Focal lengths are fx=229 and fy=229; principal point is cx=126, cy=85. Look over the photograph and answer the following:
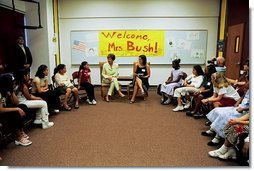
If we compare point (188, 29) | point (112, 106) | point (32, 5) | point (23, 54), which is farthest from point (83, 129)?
point (188, 29)

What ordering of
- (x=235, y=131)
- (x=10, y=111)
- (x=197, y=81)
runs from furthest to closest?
(x=197, y=81), (x=10, y=111), (x=235, y=131)

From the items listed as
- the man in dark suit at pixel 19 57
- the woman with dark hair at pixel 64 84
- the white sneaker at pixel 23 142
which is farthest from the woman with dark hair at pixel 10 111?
the man in dark suit at pixel 19 57

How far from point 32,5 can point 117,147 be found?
4.36 metres

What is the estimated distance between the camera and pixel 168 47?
20.5 feet

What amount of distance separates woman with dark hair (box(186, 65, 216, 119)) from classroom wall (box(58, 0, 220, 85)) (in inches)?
104

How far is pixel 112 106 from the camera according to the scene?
4.62 m

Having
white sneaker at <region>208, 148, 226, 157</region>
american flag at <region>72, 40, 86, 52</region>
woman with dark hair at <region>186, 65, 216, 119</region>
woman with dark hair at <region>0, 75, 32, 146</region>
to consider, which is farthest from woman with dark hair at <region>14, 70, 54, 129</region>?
american flag at <region>72, 40, 86, 52</region>

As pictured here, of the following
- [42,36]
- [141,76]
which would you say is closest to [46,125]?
[141,76]

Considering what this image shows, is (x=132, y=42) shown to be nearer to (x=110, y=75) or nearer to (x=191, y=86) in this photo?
(x=110, y=75)

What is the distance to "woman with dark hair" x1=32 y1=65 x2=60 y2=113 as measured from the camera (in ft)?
12.4

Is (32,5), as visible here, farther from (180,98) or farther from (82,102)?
(180,98)

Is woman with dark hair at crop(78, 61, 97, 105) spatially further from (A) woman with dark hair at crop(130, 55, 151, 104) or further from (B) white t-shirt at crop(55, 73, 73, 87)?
(A) woman with dark hair at crop(130, 55, 151, 104)

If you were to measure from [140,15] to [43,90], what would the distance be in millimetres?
3508

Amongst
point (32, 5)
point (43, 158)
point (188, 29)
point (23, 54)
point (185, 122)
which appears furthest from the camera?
point (188, 29)
